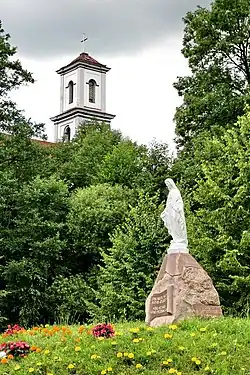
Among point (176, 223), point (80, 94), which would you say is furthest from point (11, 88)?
point (80, 94)

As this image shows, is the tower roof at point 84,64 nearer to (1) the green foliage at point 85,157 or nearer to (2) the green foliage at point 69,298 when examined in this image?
(1) the green foliage at point 85,157

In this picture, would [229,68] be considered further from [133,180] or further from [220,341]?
[220,341]

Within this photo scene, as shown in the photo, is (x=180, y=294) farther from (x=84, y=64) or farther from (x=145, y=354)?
(x=84, y=64)

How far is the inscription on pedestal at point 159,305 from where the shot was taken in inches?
568

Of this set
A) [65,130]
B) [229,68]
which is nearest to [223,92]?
[229,68]

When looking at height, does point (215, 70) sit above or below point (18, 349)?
above

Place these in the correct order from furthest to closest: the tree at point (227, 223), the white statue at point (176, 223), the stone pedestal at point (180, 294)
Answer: the tree at point (227, 223) → the white statue at point (176, 223) → the stone pedestal at point (180, 294)

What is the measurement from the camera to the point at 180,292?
46.9 feet

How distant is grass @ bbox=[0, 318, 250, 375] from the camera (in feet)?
33.0

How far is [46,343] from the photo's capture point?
11.7 metres

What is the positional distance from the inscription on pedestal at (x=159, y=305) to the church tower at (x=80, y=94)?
153ft

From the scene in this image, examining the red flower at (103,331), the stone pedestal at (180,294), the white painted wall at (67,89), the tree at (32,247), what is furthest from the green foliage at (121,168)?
the white painted wall at (67,89)

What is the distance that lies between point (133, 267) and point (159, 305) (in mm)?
8202

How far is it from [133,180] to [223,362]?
74.4 ft
